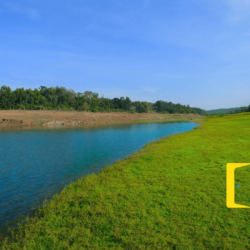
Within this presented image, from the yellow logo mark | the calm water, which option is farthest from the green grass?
the calm water

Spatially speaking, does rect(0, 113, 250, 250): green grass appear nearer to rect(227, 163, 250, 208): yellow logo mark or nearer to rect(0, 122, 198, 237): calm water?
rect(227, 163, 250, 208): yellow logo mark

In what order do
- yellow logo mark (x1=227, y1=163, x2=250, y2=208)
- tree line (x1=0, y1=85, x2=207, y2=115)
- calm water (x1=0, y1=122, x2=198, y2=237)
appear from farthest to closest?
tree line (x1=0, y1=85, x2=207, y2=115) → calm water (x1=0, y1=122, x2=198, y2=237) → yellow logo mark (x1=227, y1=163, x2=250, y2=208)

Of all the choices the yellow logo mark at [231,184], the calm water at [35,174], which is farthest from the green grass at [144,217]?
the calm water at [35,174]

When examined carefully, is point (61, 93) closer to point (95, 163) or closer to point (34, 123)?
point (34, 123)

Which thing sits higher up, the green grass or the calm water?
the green grass

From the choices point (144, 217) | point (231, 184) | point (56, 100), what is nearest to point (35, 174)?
point (144, 217)

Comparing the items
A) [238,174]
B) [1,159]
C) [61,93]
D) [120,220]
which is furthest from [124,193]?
[61,93]

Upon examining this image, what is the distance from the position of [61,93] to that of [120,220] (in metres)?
143

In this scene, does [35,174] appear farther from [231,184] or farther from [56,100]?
[56,100]

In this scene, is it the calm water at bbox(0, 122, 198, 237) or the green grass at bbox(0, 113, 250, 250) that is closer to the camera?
the green grass at bbox(0, 113, 250, 250)

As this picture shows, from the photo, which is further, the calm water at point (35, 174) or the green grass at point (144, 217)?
the calm water at point (35, 174)

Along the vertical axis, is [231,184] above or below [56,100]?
below

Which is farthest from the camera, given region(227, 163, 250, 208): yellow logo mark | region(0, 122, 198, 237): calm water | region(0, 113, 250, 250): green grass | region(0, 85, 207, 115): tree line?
region(0, 85, 207, 115): tree line

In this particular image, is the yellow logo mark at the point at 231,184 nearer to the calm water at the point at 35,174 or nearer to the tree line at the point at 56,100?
the calm water at the point at 35,174
